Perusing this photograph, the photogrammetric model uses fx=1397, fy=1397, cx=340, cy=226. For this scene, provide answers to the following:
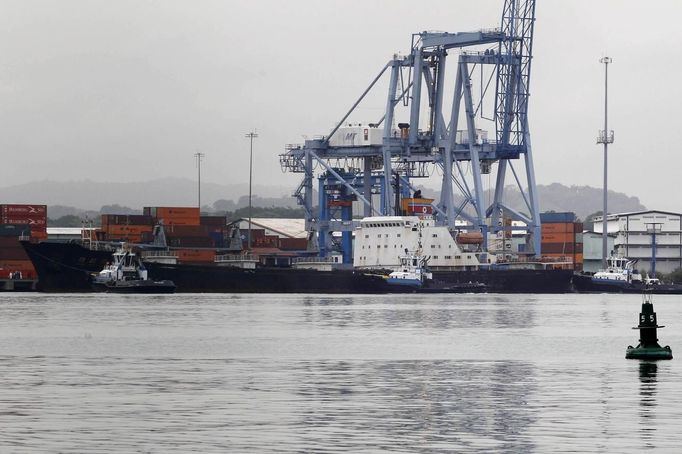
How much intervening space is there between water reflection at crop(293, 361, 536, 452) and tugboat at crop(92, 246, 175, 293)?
98.6m

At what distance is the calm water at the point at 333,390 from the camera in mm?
25016

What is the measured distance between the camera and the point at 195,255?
504ft

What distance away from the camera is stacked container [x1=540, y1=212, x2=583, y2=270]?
18988 cm

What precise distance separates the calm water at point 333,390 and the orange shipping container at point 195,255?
8351cm

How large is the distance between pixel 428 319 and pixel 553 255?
11116 centimetres

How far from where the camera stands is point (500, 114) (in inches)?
6225

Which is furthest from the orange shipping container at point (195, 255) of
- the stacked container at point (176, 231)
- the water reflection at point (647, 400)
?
the water reflection at point (647, 400)

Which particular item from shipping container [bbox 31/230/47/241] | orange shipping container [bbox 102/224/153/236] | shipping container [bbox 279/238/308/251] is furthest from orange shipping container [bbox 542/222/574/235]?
shipping container [bbox 31/230/47/241]

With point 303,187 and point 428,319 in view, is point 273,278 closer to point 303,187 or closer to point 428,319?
point 303,187

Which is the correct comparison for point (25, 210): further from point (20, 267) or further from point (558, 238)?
point (558, 238)

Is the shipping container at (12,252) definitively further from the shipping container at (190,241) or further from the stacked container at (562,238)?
the stacked container at (562,238)

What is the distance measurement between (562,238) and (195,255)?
59.3 metres

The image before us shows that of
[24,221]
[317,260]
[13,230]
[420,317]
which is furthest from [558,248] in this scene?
[420,317]

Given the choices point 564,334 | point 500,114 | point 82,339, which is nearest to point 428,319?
point 564,334
